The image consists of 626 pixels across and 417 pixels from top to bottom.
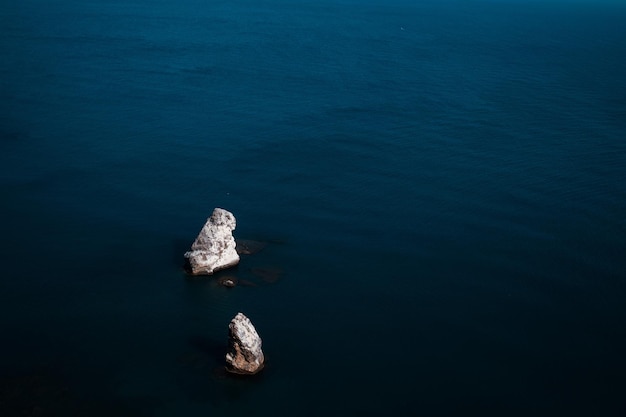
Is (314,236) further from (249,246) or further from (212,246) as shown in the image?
(212,246)

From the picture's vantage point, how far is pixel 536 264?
50.1 meters

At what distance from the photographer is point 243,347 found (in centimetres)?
3672

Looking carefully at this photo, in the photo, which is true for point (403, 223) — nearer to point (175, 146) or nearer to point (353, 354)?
point (353, 354)

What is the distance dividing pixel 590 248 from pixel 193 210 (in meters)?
35.1

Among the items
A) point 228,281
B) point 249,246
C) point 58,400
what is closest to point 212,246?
point 228,281

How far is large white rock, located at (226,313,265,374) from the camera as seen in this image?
3656 centimetres

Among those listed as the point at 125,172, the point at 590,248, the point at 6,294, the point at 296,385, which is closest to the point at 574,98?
the point at 590,248

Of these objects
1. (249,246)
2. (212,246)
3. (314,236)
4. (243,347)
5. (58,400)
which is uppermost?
(212,246)

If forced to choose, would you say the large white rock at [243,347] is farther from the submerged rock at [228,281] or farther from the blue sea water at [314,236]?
the submerged rock at [228,281]

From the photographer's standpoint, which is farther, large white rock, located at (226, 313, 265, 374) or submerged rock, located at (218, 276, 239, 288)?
submerged rock, located at (218, 276, 239, 288)

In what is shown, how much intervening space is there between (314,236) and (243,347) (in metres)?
18.3

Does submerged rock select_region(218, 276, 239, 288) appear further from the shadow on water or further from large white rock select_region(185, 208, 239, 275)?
the shadow on water

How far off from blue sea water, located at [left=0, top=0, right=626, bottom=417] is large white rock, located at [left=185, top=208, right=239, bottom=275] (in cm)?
139

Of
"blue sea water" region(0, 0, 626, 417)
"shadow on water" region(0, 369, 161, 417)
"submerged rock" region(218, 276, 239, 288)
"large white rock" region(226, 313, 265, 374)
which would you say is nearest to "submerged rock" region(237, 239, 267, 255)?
"blue sea water" region(0, 0, 626, 417)
